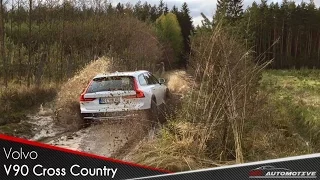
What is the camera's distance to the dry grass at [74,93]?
96.3 inches

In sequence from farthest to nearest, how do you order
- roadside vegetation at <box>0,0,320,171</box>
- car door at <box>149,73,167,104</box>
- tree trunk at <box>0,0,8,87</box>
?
1. car door at <box>149,73,167,104</box>
2. tree trunk at <box>0,0,8,87</box>
3. roadside vegetation at <box>0,0,320,171</box>

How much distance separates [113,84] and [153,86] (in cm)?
29

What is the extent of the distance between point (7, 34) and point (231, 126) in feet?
5.20

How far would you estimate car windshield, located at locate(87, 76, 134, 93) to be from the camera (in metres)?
2.42

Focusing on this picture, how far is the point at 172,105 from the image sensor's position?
9.37ft

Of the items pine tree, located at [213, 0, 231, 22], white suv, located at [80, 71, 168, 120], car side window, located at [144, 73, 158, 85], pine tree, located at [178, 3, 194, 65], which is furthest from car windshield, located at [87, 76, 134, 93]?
pine tree, located at [213, 0, 231, 22]

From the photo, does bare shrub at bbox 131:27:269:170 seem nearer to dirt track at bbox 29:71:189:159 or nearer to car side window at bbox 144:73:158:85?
dirt track at bbox 29:71:189:159

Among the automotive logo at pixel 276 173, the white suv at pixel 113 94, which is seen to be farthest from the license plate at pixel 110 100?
the automotive logo at pixel 276 173

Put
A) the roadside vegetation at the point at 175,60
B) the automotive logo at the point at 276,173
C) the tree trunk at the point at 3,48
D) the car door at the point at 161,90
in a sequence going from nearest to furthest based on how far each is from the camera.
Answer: the automotive logo at the point at 276,173, the roadside vegetation at the point at 175,60, the tree trunk at the point at 3,48, the car door at the point at 161,90

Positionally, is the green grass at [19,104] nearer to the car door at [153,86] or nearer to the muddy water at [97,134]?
the muddy water at [97,134]

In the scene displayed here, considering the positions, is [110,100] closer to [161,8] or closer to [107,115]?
[107,115]

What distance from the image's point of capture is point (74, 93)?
8.18 ft

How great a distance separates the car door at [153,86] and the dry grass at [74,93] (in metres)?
0.26

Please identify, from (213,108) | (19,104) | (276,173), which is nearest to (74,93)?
(19,104)
